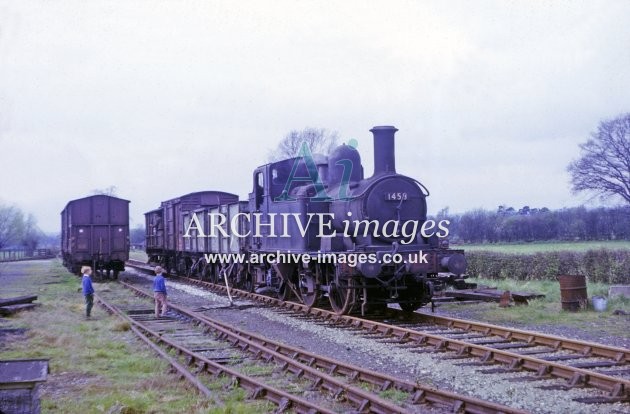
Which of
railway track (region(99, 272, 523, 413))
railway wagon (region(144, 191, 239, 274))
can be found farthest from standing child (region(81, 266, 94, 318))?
railway wagon (region(144, 191, 239, 274))

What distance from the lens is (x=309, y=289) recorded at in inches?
548

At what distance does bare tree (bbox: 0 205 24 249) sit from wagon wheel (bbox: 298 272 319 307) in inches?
1704

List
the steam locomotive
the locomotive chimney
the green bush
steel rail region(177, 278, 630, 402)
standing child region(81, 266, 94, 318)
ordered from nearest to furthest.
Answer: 1. steel rail region(177, 278, 630, 402)
2. the steam locomotive
3. the locomotive chimney
4. standing child region(81, 266, 94, 318)
5. the green bush

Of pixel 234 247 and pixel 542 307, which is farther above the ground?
pixel 234 247

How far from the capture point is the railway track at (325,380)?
247 inches

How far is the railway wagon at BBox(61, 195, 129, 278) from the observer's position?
86.6ft

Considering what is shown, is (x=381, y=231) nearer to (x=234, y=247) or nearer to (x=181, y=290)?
(x=234, y=247)

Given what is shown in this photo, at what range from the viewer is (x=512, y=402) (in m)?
6.65

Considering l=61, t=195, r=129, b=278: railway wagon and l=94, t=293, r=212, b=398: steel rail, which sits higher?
l=61, t=195, r=129, b=278: railway wagon

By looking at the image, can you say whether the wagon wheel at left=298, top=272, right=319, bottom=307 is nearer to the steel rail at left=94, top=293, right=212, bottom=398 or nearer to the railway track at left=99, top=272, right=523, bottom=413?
the railway track at left=99, top=272, right=523, bottom=413

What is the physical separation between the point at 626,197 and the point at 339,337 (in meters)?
23.9

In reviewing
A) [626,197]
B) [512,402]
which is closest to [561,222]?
[626,197]

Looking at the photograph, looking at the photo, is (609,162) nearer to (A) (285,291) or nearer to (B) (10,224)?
(A) (285,291)

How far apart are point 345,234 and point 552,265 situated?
11.1 meters
